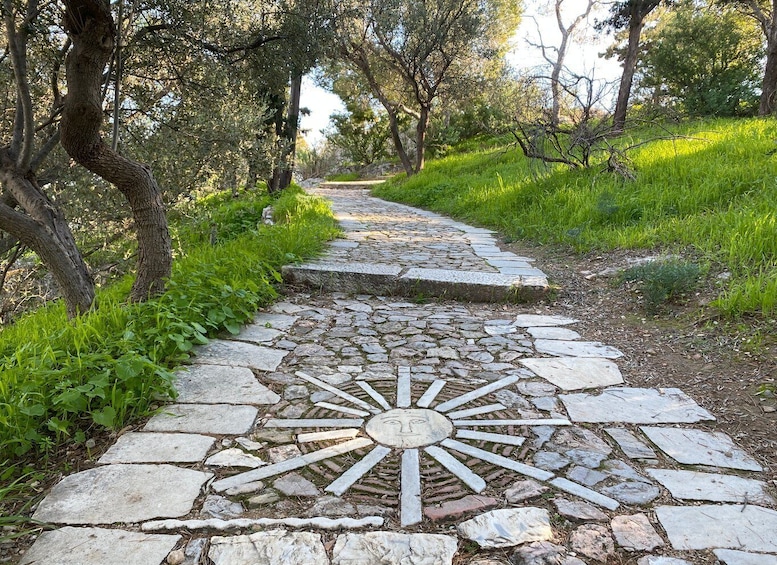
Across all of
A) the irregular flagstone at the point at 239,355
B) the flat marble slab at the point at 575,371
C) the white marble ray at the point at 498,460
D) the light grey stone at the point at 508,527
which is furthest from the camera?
the irregular flagstone at the point at 239,355

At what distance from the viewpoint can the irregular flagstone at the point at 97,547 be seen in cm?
137

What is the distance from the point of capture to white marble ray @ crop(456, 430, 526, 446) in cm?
202

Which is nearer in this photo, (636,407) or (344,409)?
(344,409)

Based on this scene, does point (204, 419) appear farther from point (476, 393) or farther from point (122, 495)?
point (476, 393)

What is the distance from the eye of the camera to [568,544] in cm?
147

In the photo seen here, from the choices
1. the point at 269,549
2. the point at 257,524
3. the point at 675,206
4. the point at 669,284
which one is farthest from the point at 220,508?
the point at 675,206

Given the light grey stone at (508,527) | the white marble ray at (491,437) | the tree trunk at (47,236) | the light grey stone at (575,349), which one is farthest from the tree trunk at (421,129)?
the light grey stone at (508,527)

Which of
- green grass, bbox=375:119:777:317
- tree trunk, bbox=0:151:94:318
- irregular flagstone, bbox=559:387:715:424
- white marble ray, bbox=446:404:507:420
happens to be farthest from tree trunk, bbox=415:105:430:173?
white marble ray, bbox=446:404:507:420

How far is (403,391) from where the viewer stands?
2467 mm

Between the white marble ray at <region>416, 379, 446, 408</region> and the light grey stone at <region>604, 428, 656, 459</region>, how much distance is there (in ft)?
2.52

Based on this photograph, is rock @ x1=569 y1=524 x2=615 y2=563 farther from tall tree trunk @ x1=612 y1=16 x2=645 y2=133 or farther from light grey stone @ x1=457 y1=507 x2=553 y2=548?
tall tree trunk @ x1=612 y1=16 x2=645 y2=133

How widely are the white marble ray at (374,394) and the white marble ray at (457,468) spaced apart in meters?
0.40

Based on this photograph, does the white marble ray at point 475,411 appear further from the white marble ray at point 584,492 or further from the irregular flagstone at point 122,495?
the irregular flagstone at point 122,495

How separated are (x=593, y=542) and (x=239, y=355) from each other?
2055 mm
